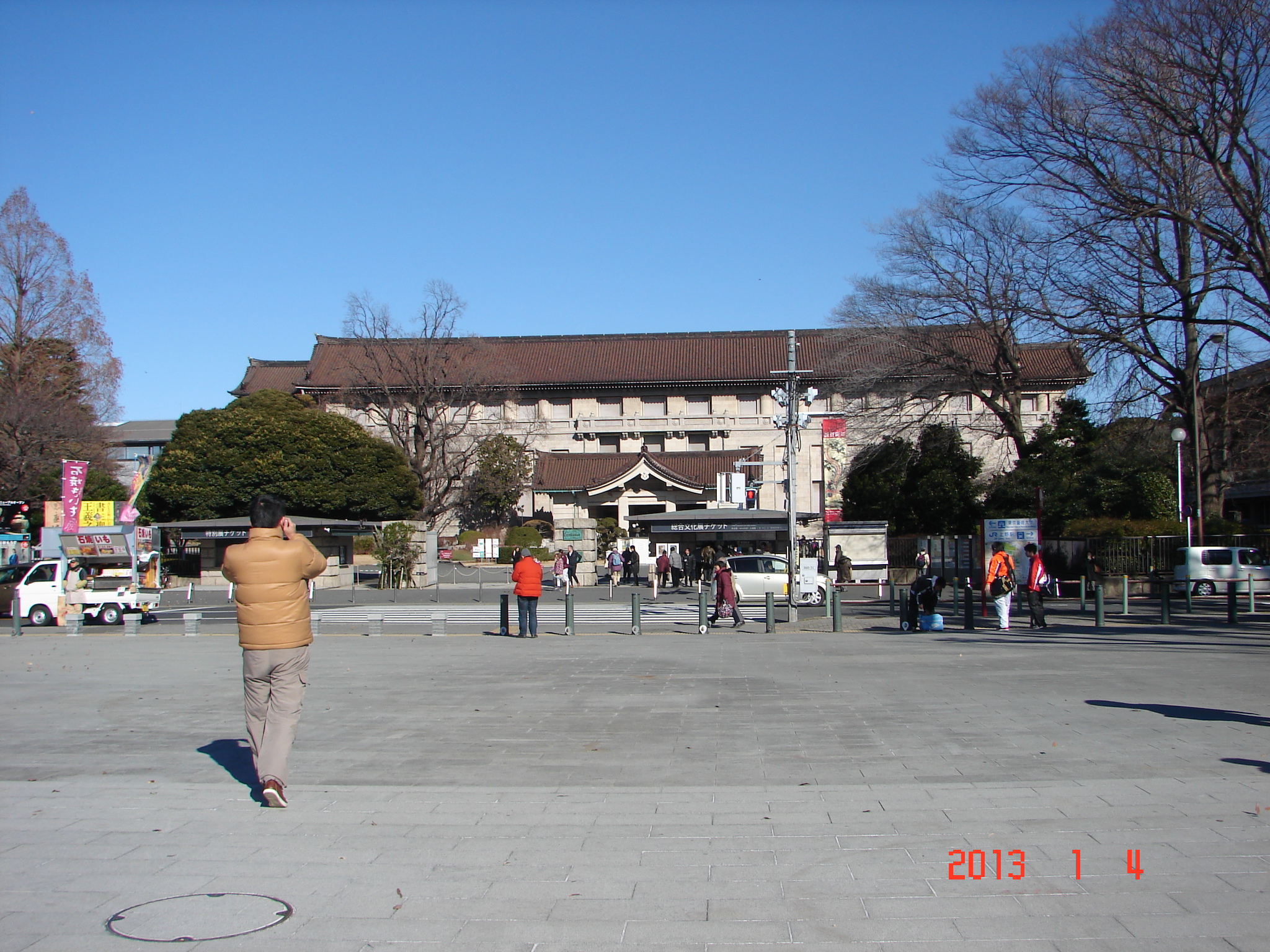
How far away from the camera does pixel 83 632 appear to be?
21688 millimetres

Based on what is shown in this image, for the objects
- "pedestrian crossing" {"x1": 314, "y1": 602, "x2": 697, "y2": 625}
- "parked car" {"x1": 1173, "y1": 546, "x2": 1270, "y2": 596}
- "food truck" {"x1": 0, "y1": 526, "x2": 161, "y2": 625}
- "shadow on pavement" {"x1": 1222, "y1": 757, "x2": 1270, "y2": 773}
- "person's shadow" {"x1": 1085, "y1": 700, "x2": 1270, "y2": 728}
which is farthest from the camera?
"parked car" {"x1": 1173, "y1": 546, "x2": 1270, "y2": 596}

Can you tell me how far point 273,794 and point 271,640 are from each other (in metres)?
0.97

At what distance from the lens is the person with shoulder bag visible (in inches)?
768

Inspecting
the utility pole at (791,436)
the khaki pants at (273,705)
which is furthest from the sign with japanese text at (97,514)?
the khaki pants at (273,705)

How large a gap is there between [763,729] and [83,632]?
60.0 ft

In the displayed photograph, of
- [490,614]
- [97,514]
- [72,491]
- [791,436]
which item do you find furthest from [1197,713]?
[97,514]

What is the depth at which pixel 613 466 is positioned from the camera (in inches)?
2367

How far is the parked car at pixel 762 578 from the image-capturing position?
28.3 m

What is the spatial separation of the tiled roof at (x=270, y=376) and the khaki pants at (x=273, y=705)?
6470 centimetres

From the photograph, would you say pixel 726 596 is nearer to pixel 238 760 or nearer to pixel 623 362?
pixel 238 760

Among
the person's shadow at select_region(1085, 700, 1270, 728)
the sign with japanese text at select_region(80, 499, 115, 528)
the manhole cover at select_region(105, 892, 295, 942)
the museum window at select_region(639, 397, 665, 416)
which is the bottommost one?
the person's shadow at select_region(1085, 700, 1270, 728)

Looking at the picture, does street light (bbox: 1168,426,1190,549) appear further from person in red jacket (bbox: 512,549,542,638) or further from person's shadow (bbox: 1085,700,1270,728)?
person's shadow (bbox: 1085,700,1270,728)

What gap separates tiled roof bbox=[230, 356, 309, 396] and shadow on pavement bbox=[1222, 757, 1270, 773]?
66.4 m

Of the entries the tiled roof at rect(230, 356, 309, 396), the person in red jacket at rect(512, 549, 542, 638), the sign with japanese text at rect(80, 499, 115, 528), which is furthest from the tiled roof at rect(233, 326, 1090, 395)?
the person in red jacket at rect(512, 549, 542, 638)
